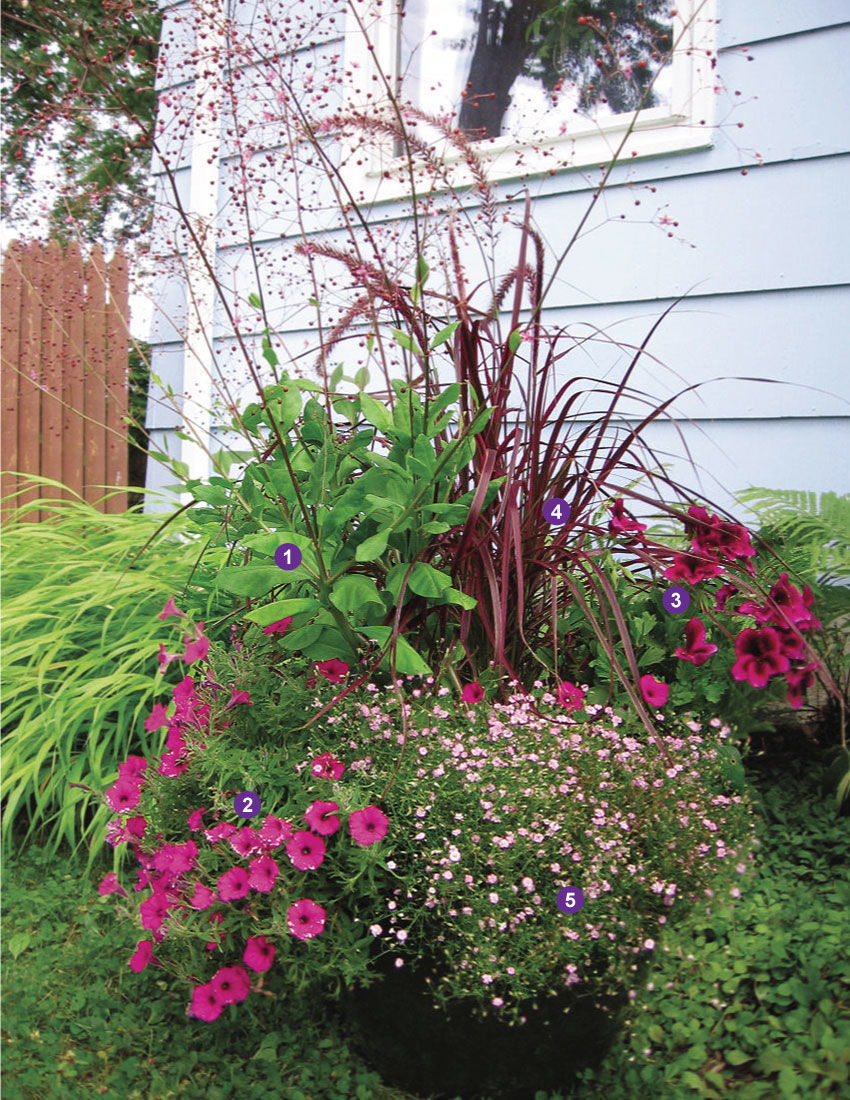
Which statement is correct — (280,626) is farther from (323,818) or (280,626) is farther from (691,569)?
(691,569)

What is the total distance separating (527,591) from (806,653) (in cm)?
52

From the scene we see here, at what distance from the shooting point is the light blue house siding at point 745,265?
2254mm

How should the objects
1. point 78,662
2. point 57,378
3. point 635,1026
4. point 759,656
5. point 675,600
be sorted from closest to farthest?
point 635,1026 → point 759,656 → point 675,600 → point 78,662 → point 57,378

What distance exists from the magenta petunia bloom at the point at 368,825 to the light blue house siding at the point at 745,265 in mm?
1444

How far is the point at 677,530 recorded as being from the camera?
2387 mm

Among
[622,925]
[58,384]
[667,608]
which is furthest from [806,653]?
[58,384]

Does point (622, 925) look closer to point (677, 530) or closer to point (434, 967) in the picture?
point (434, 967)

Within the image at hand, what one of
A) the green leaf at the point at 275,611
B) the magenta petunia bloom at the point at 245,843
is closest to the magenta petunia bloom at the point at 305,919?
the magenta petunia bloom at the point at 245,843

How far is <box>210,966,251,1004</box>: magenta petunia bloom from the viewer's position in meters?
1.29

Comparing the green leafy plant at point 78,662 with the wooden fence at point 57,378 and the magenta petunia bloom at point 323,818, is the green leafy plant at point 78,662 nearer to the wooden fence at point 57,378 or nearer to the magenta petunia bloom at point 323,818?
the magenta petunia bloom at point 323,818

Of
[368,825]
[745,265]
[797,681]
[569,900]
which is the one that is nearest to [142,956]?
[368,825]

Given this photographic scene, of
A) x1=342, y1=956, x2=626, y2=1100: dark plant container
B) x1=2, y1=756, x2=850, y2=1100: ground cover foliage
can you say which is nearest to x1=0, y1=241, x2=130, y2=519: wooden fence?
x1=2, y1=756, x2=850, y2=1100: ground cover foliage

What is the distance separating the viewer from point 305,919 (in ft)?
3.96

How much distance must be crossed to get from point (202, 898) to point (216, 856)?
0.09m
